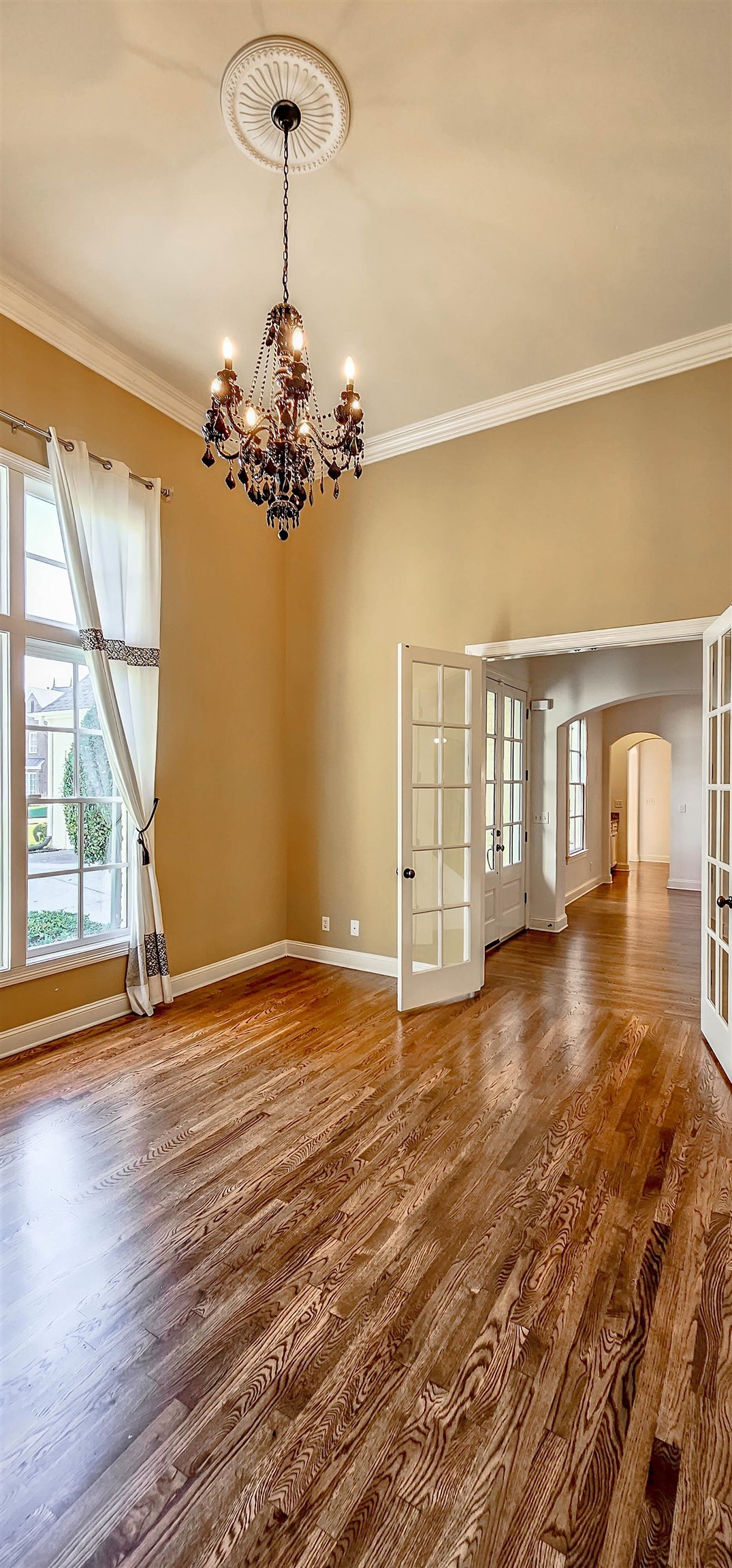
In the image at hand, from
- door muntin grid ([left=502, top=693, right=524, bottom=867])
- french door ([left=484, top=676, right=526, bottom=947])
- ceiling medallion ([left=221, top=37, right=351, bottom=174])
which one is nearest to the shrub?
ceiling medallion ([left=221, top=37, right=351, bottom=174])

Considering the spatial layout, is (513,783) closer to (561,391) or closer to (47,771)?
(561,391)

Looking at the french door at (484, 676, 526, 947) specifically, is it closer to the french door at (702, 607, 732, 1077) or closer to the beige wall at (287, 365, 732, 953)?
the beige wall at (287, 365, 732, 953)

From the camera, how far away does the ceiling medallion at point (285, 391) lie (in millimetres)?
2307

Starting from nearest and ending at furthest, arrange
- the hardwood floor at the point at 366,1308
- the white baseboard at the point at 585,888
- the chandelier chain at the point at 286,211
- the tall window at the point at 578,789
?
the hardwood floor at the point at 366,1308 < the chandelier chain at the point at 286,211 < the tall window at the point at 578,789 < the white baseboard at the point at 585,888

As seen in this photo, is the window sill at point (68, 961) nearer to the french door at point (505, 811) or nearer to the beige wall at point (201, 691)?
the beige wall at point (201, 691)

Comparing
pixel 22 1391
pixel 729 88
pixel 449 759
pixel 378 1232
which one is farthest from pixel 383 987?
pixel 729 88

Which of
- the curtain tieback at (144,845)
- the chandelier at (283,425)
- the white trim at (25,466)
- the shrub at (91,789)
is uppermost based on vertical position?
the white trim at (25,466)

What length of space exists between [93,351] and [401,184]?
202 cm

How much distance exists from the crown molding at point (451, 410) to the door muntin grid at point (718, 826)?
1.70 m

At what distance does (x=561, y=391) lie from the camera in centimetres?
413

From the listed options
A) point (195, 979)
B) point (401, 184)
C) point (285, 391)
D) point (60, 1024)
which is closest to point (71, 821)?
point (60, 1024)

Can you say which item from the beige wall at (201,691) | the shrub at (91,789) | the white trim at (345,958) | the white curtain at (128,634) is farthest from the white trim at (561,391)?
the white trim at (345,958)

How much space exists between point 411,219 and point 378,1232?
4.06m

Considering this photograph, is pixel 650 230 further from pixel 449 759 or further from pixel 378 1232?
pixel 378 1232
